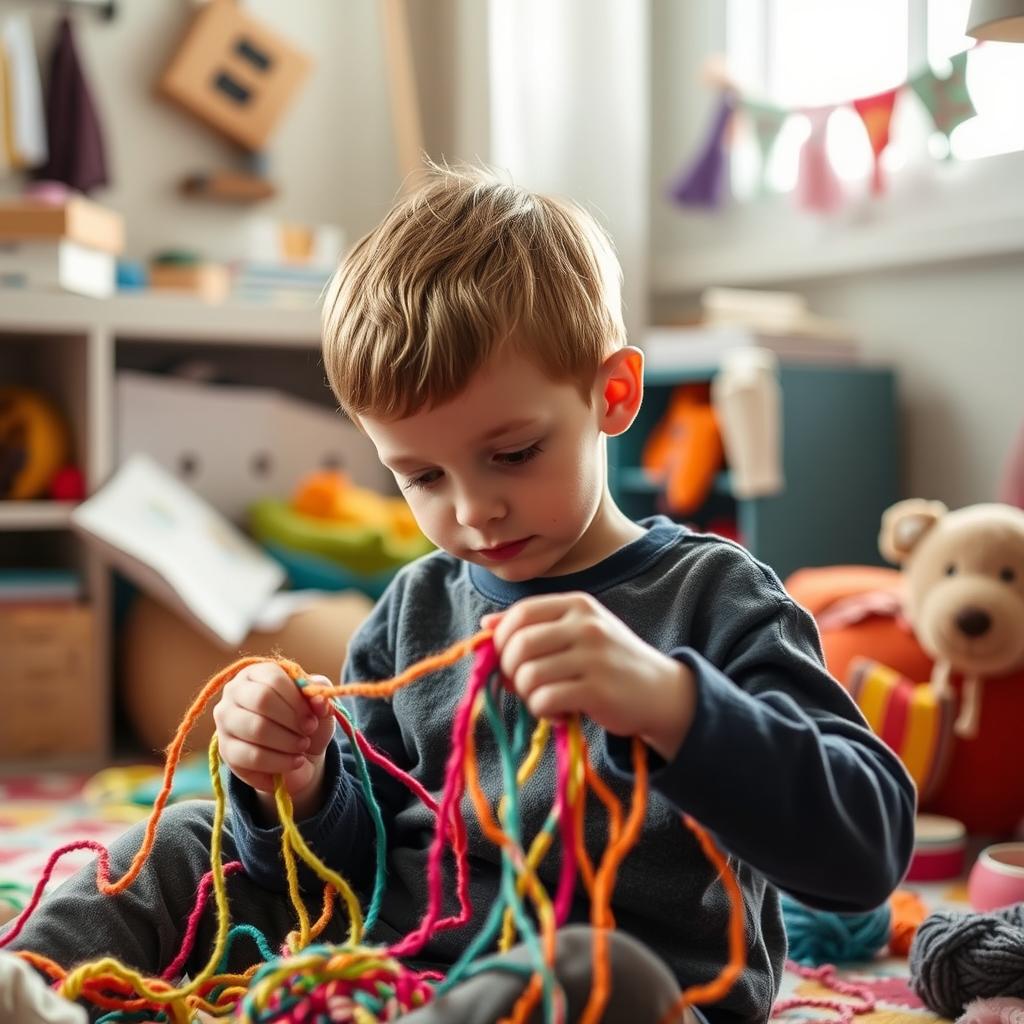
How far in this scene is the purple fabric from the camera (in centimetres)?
254

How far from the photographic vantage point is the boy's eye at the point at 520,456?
813mm

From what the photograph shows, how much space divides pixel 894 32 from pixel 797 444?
2.35 feet

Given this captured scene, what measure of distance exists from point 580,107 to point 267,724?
1877 millimetres

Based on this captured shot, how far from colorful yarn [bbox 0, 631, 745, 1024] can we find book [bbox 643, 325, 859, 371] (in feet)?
4.50

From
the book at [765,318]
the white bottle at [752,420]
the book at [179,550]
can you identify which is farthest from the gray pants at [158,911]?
the book at [765,318]

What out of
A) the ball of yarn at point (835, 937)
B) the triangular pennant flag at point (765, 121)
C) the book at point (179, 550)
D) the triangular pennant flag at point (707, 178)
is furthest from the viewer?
the triangular pennant flag at point (707, 178)

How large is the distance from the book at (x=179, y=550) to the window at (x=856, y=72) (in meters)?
1.11

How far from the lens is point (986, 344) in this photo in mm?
2143

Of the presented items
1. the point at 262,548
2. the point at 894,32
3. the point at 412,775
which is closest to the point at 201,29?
the point at 262,548

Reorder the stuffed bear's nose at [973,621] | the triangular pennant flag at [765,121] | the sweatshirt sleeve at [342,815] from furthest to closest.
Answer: the triangular pennant flag at [765,121] → the stuffed bear's nose at [973,621] → the sweatshirt sleeve at [342,815]

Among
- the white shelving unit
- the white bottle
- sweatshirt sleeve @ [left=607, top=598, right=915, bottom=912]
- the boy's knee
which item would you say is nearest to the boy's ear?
sweatshirt sleeve @ [left=607, top=598, right=915, bottom=912]

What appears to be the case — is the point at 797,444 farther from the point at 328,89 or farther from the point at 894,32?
the point at 328,89

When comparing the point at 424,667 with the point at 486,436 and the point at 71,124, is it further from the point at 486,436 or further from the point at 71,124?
the point at 71,124

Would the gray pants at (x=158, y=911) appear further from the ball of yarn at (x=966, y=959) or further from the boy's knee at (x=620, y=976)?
the ball of yarn at (x=966, y=959)
